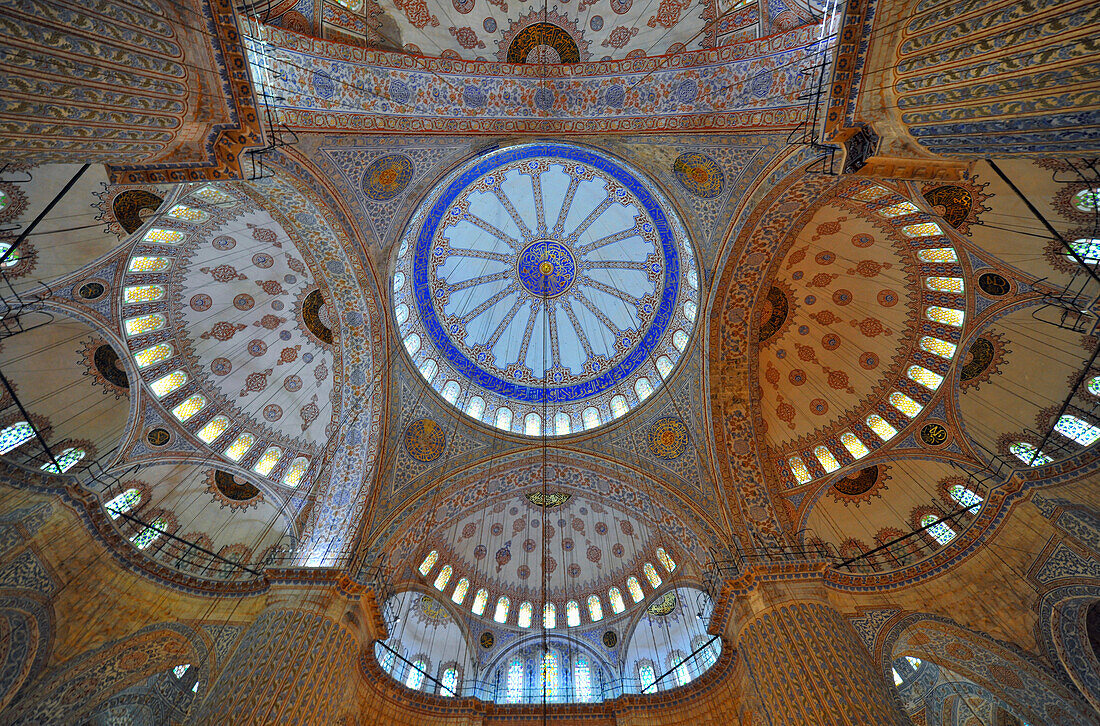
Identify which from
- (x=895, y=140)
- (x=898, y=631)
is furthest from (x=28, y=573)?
(x=898, y=631)

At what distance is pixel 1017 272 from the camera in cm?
857

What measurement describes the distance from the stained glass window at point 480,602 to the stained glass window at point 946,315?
43.7 ft

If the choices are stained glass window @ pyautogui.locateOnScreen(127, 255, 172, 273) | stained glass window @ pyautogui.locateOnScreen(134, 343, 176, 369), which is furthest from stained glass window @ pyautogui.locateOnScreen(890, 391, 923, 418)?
stained glass window @ pyautogui.locateOnScreen(134, 343, 176, 369)

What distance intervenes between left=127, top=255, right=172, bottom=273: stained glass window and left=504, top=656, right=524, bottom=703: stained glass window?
43.1 ft

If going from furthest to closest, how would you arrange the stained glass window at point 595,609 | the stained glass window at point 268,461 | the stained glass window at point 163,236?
the stained glass window at point 595,609 < the stained glass window at point 268,461 < the stained glass window at point 163,236

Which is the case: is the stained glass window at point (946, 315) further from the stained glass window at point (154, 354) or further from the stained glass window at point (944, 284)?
the stained glass window at point (154, 354)

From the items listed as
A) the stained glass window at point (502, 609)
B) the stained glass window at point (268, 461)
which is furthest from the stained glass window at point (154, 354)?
the stained glass window at point (502, 609)

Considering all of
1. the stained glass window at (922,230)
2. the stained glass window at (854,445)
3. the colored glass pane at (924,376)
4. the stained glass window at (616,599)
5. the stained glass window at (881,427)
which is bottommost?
the stained glass window at (616,599)

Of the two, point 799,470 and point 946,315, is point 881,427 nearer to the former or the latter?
point 799,470

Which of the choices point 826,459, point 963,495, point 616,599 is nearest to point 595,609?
point 616,599

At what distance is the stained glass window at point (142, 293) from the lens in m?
9.57

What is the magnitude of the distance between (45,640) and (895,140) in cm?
1514

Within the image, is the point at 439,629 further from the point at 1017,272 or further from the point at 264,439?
the point at 1017,272

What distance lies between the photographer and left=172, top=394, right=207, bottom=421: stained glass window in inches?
414
